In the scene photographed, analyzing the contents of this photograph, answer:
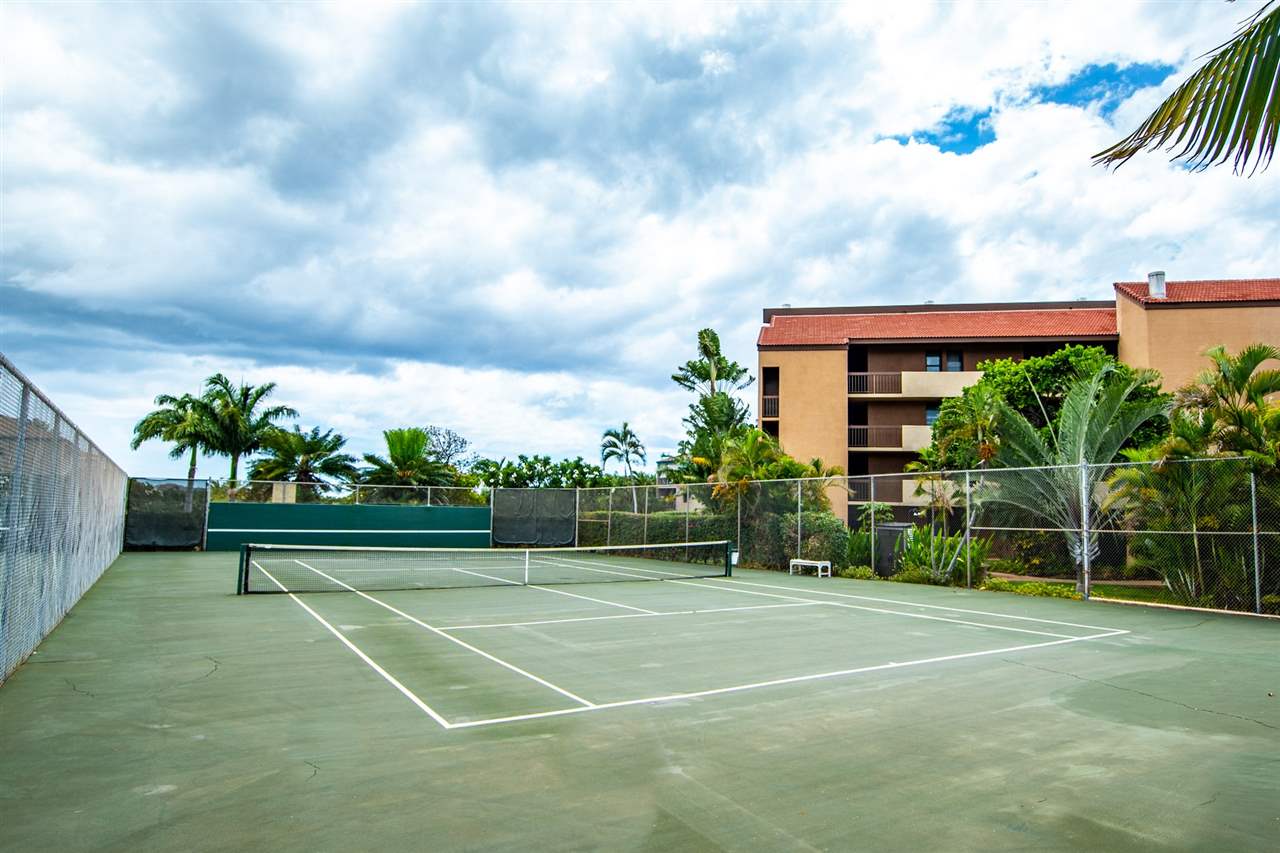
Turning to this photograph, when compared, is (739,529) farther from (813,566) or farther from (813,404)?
(813,404)

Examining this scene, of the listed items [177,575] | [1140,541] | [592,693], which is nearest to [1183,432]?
[1140,541]

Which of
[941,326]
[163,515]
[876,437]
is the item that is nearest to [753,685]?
[163,515]

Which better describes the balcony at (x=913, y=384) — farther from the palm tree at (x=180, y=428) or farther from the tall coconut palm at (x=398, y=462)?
the palm tree at (x=180, y=428)

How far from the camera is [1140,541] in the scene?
49.2ft

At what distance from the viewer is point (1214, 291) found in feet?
95.7

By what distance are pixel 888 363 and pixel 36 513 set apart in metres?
34.1

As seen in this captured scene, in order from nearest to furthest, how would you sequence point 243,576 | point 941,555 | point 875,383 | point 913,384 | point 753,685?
1. point 753,685
2. point 243,576
3. point 941,555
4. point 913,384
5. point 875,383

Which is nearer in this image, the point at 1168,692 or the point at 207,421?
the point at 1168,692

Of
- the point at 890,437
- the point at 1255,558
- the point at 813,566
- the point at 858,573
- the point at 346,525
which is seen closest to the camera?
the point at 1255,558

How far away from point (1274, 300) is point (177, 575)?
3520 centimetres

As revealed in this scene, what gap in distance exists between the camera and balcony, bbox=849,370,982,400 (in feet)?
113

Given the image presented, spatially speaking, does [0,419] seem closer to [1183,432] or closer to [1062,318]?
[1183,432]

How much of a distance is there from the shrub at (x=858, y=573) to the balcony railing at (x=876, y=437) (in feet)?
49.5

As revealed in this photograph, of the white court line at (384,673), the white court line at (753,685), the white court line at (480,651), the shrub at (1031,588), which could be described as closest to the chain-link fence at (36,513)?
the white court line at (384,673)
